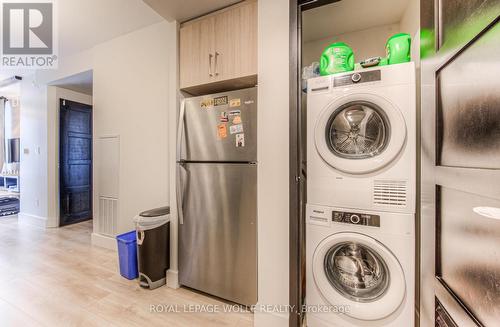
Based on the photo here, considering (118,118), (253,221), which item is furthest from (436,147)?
(118,118)

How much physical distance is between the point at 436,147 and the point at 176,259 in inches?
82.3

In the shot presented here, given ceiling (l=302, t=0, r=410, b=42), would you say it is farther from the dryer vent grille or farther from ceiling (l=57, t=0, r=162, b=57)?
ceiling (l=57, t=0, r=162, b=57)

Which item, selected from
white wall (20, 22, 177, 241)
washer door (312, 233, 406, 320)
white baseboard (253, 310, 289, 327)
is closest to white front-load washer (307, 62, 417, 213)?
washer door (312, 233, 406, 320)

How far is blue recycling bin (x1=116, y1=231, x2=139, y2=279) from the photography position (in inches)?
84.7

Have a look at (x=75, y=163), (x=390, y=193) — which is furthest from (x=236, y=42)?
(x=75, y=163)

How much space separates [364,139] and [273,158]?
1.99ft

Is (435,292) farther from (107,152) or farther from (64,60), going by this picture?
(64,60)

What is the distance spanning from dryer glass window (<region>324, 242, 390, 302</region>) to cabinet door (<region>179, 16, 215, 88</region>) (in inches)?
65.0

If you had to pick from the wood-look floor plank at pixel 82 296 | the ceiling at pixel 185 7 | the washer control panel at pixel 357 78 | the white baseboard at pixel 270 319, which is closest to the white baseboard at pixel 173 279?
the wood-look floor plank at pixel 82 296

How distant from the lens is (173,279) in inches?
79.9

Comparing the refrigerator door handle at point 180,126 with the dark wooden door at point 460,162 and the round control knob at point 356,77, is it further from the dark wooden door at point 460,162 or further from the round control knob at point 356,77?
the dark wooden door at point 460,162

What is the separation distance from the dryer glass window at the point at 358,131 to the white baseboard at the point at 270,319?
1175mm

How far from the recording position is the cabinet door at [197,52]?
1.82 meters

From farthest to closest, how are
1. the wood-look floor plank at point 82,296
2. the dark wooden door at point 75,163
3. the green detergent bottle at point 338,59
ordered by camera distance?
the dark wooden door at point 75,163 < the wood-look floor plank at point 82,296 < the green detergent bottle at point 338,59
